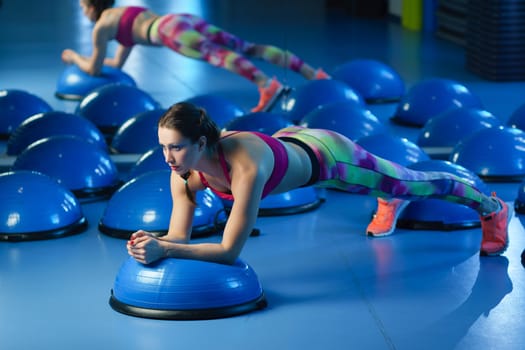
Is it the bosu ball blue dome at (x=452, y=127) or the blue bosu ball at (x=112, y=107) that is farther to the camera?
the blue bosu ball at (x=112, y=107)

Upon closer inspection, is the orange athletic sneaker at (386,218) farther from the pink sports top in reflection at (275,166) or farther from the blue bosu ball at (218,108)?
the blue bosu ball at (218,108)

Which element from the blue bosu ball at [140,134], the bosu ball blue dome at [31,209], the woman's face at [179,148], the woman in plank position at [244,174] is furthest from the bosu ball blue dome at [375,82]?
the woman's face at [179,148]

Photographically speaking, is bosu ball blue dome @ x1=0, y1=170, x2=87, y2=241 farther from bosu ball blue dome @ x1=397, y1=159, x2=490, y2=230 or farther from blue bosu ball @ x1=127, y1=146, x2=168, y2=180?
bosu ball blue dome @ x1=397, y1=159, x2=490, y2=230

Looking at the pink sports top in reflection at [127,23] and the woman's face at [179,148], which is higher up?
the woman's face at [179,148]

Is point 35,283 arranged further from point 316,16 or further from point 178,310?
point 316,16

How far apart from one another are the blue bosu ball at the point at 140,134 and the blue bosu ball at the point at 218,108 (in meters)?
0.56

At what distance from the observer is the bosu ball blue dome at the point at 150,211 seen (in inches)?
215

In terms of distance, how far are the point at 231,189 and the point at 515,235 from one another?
1988 millimetres

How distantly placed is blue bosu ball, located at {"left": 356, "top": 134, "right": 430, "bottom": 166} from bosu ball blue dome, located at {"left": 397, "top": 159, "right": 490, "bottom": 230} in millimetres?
627

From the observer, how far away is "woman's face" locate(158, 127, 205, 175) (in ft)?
13.1

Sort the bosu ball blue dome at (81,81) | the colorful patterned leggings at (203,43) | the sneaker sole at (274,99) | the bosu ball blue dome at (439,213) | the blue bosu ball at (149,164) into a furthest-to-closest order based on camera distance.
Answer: the bosu ball blue dome at (81,81) < the colorful patterned leggings at (203,43) < the sneaker sole at (274,99) < the blue bosu ball at (149,164) < the bosu ball blue dome at (439,213)

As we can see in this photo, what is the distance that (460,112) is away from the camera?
7520 mm

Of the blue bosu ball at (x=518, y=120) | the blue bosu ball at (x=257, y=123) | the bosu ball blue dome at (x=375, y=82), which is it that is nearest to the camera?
the blue bosu ball at (x=257, y=123)

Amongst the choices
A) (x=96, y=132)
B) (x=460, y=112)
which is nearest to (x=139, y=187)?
(x=96, y=132)
